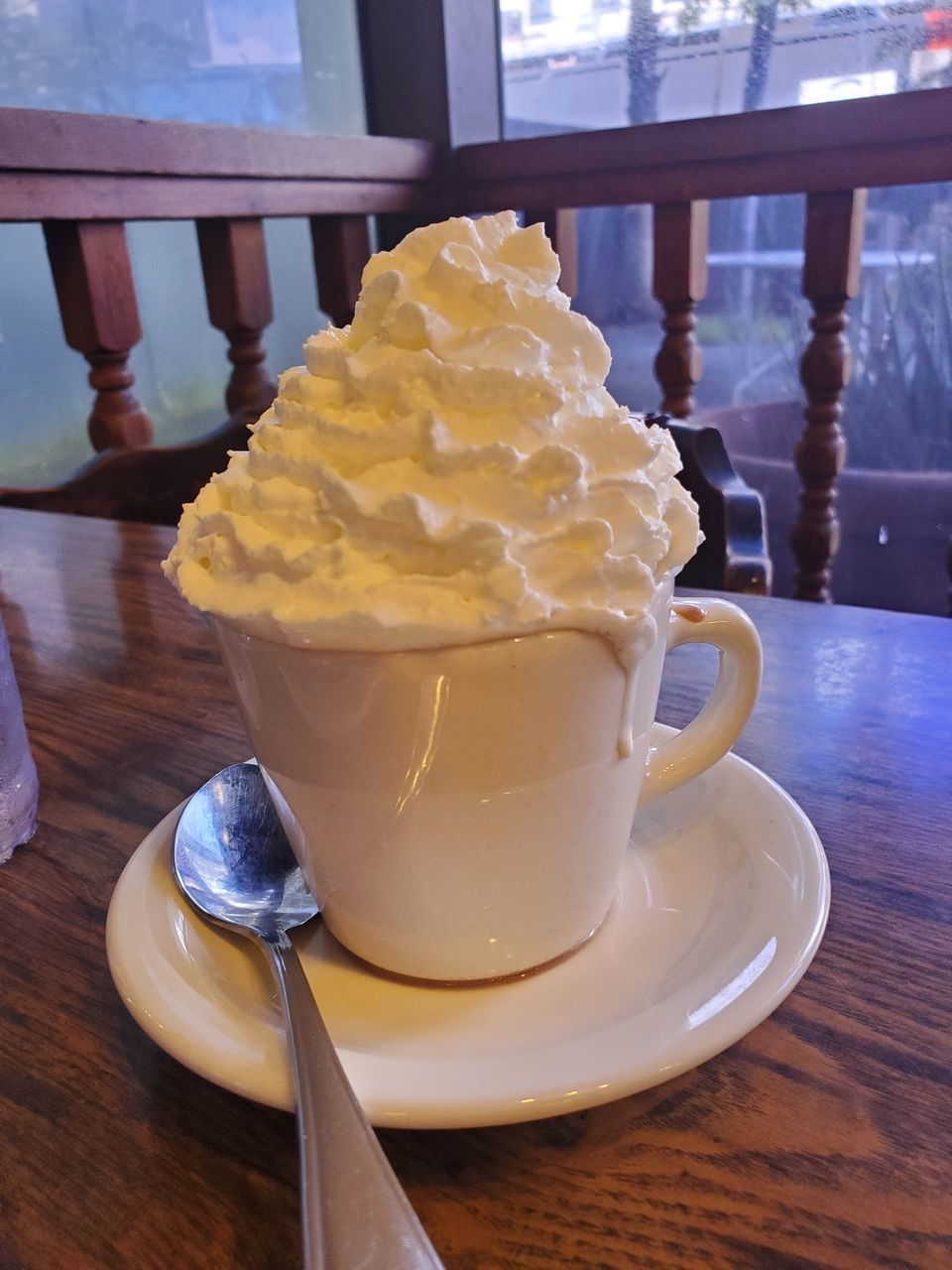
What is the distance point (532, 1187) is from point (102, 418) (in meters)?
1.47

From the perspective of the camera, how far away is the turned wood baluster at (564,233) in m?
1.66

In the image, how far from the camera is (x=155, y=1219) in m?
0.31

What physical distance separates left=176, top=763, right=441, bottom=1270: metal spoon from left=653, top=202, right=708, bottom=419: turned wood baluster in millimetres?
1270

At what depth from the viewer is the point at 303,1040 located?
0.34 meters

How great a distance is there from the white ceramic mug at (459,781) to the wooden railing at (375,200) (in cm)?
Answer: 93

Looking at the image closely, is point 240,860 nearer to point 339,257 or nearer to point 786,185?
point 786,185

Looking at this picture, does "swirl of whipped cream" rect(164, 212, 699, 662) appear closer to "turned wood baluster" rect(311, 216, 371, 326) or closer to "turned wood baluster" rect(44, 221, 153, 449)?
"turned wood baluster" rect(44, 221, 153, 449)

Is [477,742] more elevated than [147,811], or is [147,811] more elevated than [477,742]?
[477,742]

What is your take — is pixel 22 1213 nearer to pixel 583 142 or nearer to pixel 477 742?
pixel 477 742

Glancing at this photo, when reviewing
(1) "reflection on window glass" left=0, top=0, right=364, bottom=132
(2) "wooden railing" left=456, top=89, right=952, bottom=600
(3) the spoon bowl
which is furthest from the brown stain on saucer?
(1) "reflection on window glass" left=0, top=0, right=364, bottom=132

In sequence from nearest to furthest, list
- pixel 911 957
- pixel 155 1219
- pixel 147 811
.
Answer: pixel 155 1219 → pixel 911 957 → pixel 147 811

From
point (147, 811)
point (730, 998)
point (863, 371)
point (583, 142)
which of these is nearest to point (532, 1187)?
point (730, 998)

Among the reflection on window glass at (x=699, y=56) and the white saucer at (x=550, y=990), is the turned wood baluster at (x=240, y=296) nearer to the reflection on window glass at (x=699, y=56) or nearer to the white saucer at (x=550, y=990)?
the reflection on window glass at (x=699, y=56)

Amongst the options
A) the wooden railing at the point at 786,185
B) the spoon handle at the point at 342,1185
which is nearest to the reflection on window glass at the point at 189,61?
the wooden railing at the point at 786,185
